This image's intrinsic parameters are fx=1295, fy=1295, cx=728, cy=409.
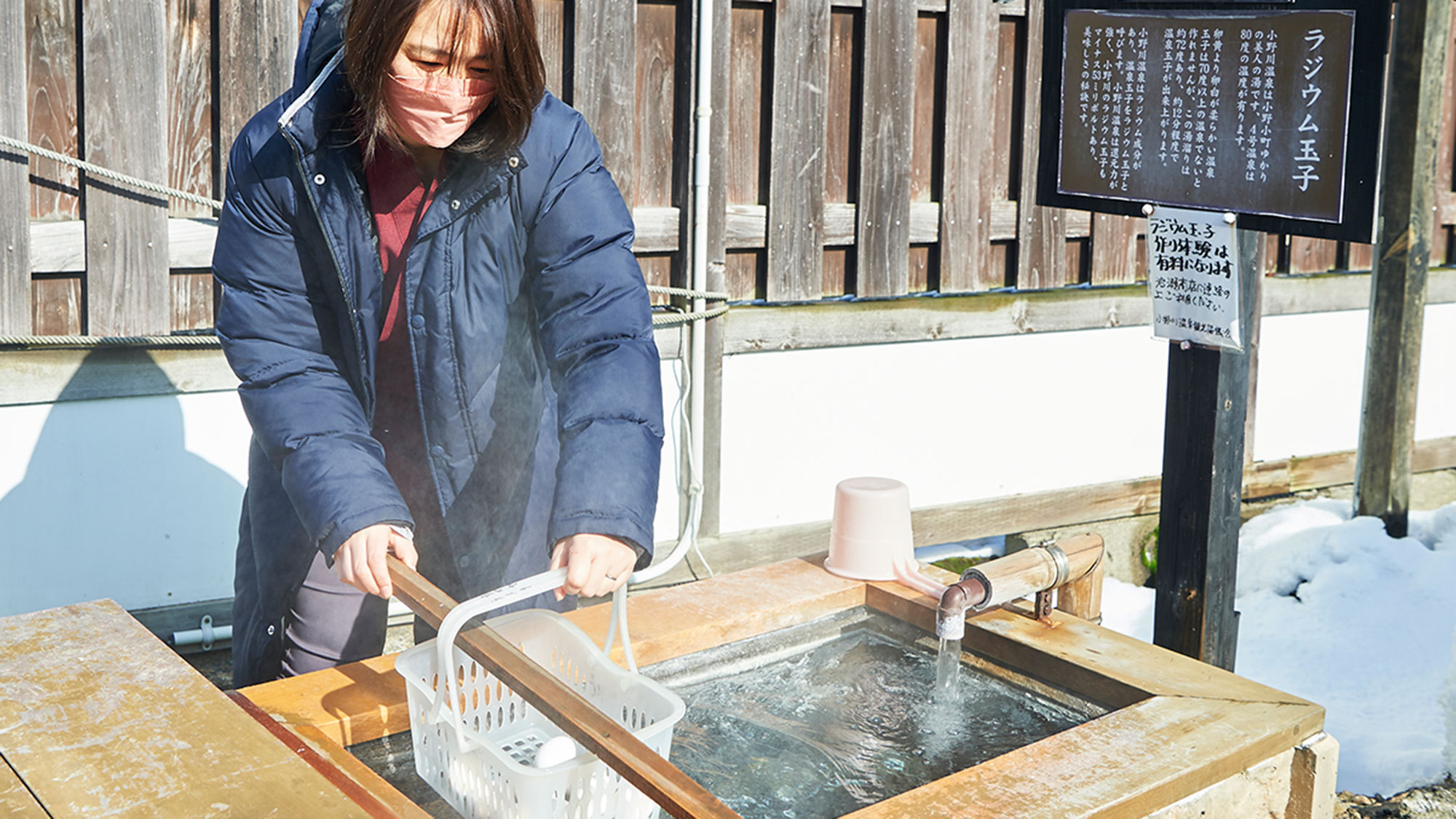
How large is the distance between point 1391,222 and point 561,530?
5.12 metres

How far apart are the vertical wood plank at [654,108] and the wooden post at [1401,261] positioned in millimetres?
3404

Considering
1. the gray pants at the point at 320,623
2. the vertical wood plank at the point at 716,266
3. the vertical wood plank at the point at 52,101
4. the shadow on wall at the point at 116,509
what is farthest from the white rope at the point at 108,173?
the vertical wood plank at the point at 716,266

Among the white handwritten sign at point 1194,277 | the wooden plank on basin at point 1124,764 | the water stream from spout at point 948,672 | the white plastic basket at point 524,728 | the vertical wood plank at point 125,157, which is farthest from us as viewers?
the vertical wood plank at point 125,157

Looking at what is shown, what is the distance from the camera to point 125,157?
4.01 metres

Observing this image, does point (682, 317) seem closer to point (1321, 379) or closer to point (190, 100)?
point (190, 100)

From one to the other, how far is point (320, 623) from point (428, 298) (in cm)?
85

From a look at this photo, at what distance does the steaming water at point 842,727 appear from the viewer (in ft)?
8.04

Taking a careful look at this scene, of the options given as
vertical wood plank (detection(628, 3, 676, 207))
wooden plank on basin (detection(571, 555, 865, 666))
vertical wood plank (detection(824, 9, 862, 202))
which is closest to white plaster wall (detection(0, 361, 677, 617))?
vertical wood plank (detection(628, 3, 676, 207))

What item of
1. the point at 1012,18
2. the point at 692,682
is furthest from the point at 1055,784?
the point at 1012,18

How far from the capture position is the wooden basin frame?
2.16 meters

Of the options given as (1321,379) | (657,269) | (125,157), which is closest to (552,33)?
(657,269)

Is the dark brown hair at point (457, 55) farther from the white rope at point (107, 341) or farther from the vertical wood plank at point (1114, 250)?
the vertical wood plank at point (1114, 250)

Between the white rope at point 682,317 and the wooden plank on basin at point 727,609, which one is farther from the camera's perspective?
the white rope at point 682,317

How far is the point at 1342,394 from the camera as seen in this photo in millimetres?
6926
